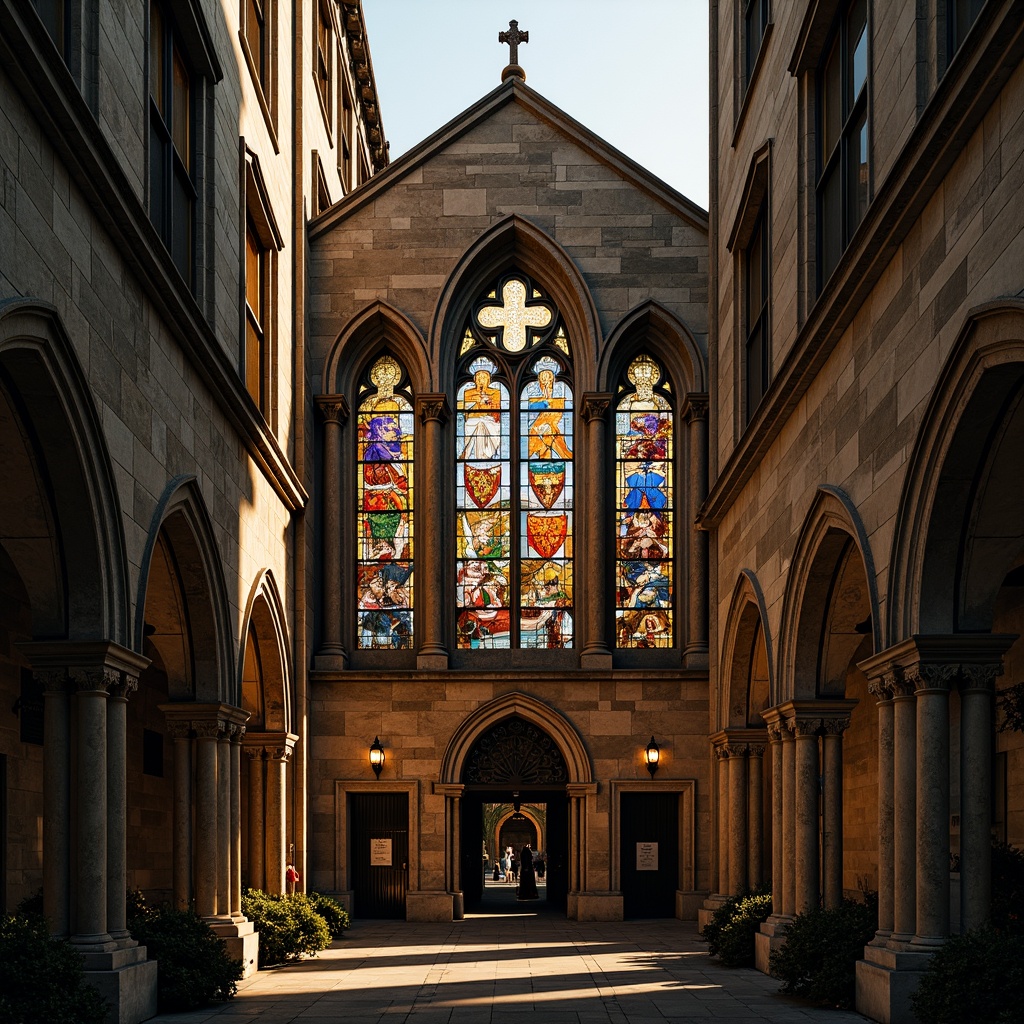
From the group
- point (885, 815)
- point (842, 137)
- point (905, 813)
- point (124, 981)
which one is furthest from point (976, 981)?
point (842, 137)

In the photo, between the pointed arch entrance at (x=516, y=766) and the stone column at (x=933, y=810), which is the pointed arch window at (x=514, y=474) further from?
the stone column at (x=933, y=810)

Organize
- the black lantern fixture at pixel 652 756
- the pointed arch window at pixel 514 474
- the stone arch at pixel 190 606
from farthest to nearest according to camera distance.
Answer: the pointed arch window at pixel 514 474, the black lantern fixture at pixel 652 756, the stone arch at pixel 190 606

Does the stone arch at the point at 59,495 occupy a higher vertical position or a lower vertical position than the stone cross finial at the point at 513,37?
lower

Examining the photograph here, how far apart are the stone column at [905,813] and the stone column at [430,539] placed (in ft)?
44.9

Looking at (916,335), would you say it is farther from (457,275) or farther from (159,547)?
(457,275)

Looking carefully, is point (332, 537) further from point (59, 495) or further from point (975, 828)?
point (975, 828)

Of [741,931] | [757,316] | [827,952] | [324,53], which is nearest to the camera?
[827,952]

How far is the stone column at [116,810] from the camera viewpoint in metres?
12.8

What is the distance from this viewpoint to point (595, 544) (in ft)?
84.4

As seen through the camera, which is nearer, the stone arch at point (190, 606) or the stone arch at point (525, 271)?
the stone arch at point (190, 606)

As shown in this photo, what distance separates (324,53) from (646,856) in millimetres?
16825

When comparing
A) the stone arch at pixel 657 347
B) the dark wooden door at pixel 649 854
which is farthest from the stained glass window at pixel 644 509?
the dark wooden door at pixel 649 854

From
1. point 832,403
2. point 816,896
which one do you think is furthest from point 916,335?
point 816,896

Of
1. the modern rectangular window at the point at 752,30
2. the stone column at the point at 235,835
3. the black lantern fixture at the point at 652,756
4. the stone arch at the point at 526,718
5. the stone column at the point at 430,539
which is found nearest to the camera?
the stone column at the point at 235,835
